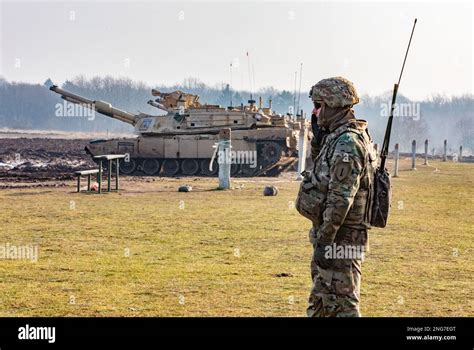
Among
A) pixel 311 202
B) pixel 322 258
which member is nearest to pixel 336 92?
pixel 311 202

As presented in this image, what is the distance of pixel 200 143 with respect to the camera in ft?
109

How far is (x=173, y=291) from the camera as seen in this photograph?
999 cm

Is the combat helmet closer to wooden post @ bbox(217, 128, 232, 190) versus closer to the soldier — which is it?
the soldier

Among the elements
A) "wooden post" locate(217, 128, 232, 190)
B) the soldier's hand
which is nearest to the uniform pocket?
the soldier's hand

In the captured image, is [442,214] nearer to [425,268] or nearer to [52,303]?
[425,268]

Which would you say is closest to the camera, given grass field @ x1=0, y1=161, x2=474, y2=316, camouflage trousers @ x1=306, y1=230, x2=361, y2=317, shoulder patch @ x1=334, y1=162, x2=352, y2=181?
shoulder patch @ x1=334, y1=162, x2=352, y2=181

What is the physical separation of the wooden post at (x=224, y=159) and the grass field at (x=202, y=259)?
302 cm

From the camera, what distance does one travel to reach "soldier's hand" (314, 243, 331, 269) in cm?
665

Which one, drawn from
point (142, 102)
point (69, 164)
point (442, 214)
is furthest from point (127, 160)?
point (142, 102)

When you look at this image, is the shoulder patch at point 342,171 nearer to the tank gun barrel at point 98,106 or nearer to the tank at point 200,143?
the tank at point 200,143

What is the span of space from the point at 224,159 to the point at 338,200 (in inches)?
674

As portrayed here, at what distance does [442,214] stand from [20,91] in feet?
385

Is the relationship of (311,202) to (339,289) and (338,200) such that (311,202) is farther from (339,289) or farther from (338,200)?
(339,289)

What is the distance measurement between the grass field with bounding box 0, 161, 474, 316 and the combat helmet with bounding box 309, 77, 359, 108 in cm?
277
